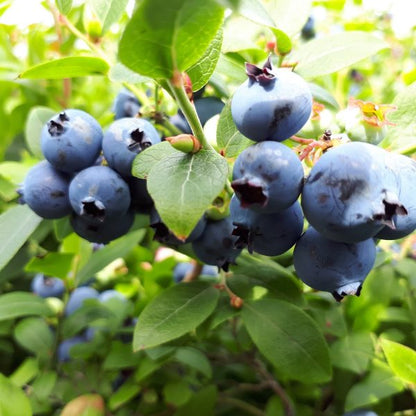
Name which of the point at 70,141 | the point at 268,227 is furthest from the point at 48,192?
the point at 268,227

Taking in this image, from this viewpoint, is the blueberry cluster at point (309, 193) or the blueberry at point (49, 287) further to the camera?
the blueberry at point (49, 287)

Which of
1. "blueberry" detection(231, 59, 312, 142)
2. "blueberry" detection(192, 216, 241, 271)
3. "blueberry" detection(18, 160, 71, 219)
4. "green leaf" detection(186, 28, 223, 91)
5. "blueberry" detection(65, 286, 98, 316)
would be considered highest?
"green leaf" detection(186, 28, 223, 91)

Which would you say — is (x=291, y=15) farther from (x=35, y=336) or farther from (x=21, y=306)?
(x=35, y=336)

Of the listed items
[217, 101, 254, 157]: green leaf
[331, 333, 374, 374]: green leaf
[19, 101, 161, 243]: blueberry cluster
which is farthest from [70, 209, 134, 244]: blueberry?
[331, 333, 374, 374]: green leaf

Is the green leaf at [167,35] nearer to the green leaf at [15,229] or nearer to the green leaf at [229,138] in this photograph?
the green leaf at [229,138]

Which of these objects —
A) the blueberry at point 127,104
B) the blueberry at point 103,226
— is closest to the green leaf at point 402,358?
the blueberry at point 103,226

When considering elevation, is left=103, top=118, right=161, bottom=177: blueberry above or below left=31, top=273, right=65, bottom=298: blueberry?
above

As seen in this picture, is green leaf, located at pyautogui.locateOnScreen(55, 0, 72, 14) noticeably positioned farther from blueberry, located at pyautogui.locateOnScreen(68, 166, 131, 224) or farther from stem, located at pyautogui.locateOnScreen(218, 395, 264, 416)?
stem, located at pyautogui.locateOnScreen(218, 395, 264, 416)

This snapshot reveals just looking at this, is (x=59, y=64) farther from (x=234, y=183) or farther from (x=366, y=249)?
(x=366, y=249)
